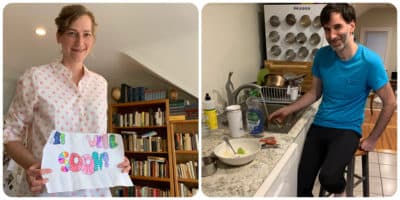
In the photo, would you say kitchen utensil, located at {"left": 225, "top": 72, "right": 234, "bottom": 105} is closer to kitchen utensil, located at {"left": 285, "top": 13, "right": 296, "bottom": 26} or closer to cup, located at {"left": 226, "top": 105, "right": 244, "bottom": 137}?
cup, located at {"left": 226, "top": 105, "right": 244, "bottom": 137}

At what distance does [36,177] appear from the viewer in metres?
0.78

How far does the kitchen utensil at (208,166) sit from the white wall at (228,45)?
0.28m

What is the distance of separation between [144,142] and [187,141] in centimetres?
14

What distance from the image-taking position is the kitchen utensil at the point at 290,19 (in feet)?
5.90

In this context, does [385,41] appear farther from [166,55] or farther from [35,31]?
[35,31]

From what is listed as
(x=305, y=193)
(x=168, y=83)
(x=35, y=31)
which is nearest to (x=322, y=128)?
(x=305, y=193)

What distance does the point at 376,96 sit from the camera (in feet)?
3.68

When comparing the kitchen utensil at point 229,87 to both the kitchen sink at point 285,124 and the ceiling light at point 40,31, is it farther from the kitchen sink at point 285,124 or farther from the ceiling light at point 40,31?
the ceiling light at point 40,31

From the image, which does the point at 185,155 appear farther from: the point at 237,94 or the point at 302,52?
the point at 302,52

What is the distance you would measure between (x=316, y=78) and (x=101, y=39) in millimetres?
837

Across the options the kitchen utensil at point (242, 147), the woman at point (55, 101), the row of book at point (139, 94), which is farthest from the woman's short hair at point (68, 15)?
the kitchen utensil at point (242, 147)

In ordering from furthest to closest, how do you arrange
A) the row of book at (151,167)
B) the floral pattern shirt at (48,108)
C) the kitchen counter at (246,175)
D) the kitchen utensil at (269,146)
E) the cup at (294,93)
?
the cup at (294,93) < the kitchen utensil at (269,146) < the row of book at (151,167) < the kitchen counter at (246,175) < the floral pattern shirt at (48,108)

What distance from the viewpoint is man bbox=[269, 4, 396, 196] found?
3.37 ft

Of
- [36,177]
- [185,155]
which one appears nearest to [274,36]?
[185,155]
